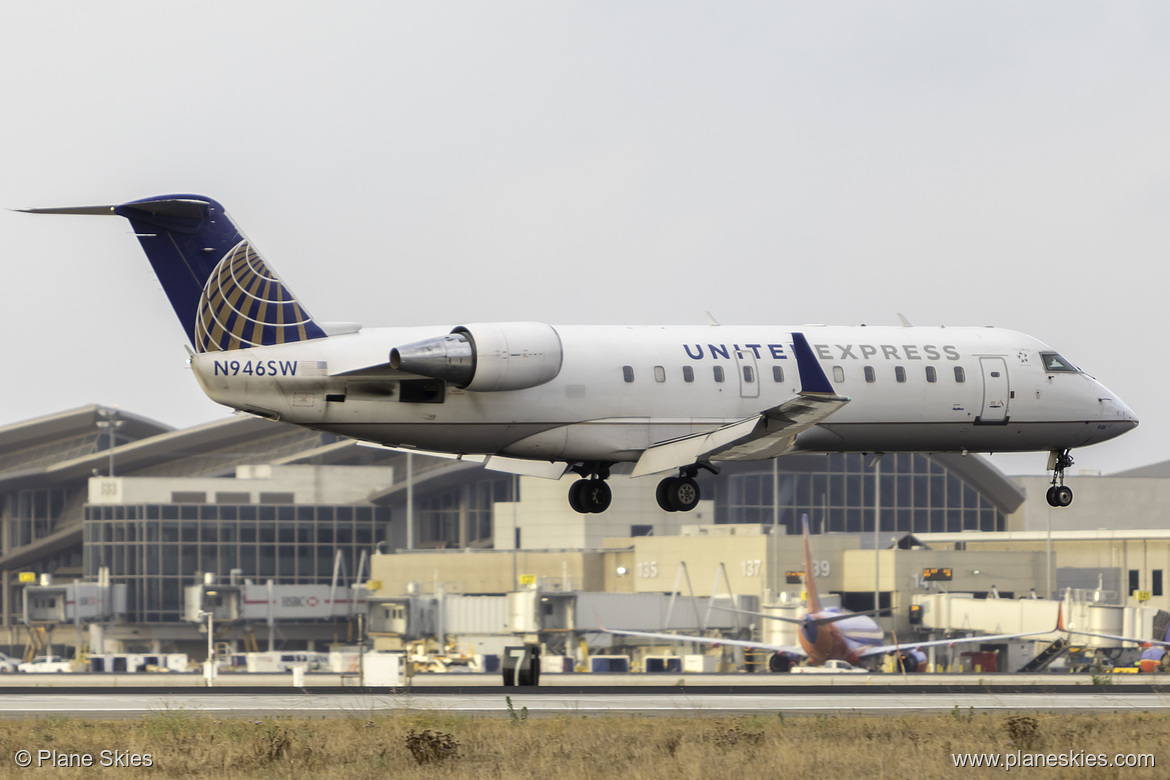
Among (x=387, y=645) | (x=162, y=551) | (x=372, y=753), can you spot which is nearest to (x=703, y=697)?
(x=372, y=753)

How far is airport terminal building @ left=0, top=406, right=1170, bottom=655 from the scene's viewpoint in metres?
94.1

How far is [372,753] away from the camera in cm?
2272

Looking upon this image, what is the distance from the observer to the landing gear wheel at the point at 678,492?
→ 32.8 metres

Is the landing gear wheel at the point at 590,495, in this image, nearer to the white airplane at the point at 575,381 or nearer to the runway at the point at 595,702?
the white airplane at the point at 575,381

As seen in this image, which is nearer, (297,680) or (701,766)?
(701,766)

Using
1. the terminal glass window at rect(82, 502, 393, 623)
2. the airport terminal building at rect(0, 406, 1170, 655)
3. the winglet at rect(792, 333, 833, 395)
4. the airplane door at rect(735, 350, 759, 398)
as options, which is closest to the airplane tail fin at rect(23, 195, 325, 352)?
the airplane door at rect(735, 350, 759, 398)

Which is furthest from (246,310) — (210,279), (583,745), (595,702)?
(583,745)

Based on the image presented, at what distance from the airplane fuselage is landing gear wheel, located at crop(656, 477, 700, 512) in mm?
1631

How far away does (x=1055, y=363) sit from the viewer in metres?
35.9

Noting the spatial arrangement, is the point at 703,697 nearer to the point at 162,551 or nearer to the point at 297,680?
the point at 297,680

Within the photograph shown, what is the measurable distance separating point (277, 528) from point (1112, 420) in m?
86.1

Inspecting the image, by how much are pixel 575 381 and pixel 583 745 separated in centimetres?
898

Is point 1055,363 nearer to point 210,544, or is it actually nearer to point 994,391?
point 994,391

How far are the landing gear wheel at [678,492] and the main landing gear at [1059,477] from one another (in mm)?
9037
